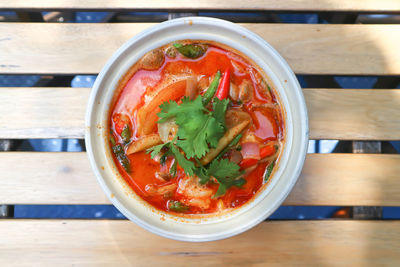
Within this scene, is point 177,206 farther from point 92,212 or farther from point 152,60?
point 92,212

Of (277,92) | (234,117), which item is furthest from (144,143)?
(277,92)

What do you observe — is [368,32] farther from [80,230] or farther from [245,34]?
[80,230]

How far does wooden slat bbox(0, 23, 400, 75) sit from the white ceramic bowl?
34 cm

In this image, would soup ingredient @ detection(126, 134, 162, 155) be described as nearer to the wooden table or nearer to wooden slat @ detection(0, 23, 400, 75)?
the wooden table

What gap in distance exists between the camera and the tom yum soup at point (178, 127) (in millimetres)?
1577

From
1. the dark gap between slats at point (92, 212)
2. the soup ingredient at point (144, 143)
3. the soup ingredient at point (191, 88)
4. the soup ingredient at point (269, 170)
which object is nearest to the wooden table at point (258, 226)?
the soup ingredient at point (269, 170)

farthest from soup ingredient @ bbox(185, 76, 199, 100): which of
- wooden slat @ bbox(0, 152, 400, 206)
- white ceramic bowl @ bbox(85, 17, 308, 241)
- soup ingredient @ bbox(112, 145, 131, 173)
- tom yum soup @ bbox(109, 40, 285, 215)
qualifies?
wooden slat @ bbox(0, 152, 400, 206)

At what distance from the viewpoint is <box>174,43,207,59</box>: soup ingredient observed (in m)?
1.62

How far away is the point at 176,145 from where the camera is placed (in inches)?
59.6

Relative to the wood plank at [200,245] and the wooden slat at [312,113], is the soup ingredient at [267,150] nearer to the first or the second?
the wooden slat at [312,113]

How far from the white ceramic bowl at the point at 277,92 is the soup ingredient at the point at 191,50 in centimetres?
4

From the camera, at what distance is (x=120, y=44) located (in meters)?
1.88

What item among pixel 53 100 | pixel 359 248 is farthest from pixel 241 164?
pixel 53 100

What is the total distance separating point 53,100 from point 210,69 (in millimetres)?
957
